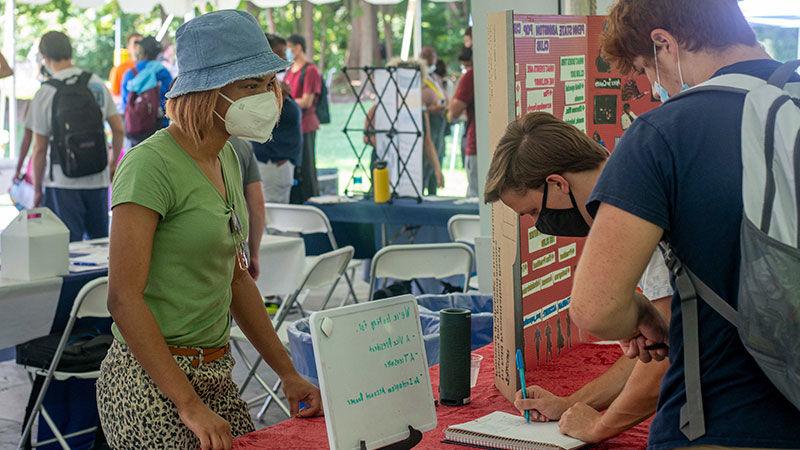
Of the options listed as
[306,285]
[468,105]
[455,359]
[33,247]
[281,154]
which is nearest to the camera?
[455,359]

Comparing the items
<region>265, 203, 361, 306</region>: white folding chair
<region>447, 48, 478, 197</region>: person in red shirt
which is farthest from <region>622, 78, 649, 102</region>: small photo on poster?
<region>447, 48, 478, 197</region>: person in red shirt

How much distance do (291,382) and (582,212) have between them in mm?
662

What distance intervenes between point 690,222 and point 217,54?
2.96 feet

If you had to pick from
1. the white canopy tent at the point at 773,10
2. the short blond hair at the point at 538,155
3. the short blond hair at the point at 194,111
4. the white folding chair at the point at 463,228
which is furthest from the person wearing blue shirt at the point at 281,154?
the short blond hair at the point at 538,155

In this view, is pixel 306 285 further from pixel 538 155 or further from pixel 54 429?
pixel 538 155

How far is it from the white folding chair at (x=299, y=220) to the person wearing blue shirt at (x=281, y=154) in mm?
617

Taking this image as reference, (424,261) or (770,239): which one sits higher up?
(770,239)

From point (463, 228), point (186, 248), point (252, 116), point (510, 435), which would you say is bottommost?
point (463, 228)

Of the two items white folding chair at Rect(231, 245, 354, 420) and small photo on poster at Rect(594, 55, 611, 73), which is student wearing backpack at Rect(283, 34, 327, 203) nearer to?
white folding chair at Rect(231, 245, 354, 420)

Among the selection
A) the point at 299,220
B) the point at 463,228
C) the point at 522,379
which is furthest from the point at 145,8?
the point at 522,379

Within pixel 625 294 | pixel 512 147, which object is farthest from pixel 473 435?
pixel 625 294

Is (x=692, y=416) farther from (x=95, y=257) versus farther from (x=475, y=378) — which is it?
(x=95, y=257)

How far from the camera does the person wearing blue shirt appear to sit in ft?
21.7

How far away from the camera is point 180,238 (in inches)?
69.3
